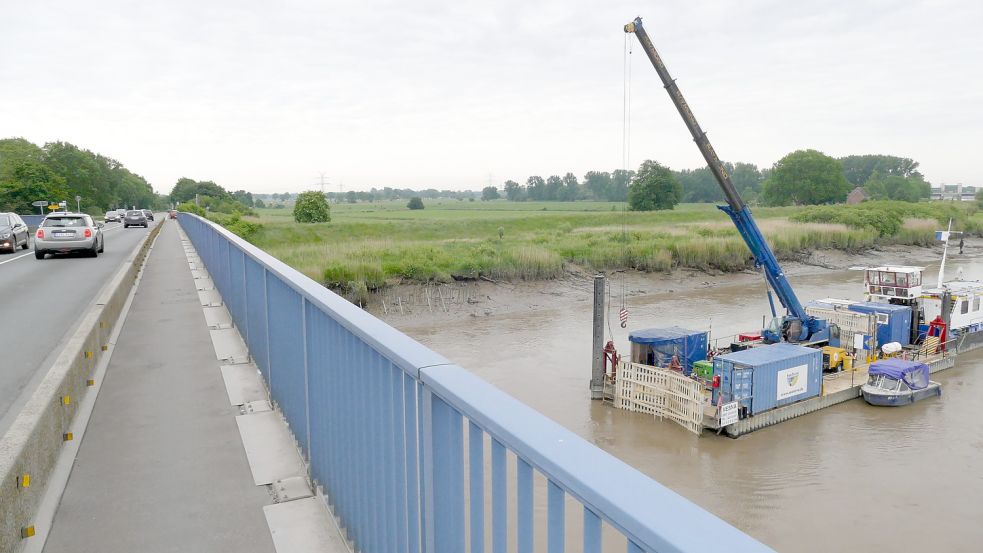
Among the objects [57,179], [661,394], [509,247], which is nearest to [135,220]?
[509,247]

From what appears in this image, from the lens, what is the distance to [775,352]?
21156 mm

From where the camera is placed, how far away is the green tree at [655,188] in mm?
114188

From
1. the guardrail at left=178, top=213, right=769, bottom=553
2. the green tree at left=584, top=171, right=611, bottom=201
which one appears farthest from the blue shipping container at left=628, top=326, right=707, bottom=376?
the green tree at left=584, top=171, right=611, bottom=201

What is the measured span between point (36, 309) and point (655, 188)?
4291 inches

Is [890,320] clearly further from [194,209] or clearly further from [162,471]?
[194,209]

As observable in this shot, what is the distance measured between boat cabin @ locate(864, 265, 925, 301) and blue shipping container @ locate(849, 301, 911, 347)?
71cm

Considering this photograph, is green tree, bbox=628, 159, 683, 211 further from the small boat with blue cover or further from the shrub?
the small boat with blue cover

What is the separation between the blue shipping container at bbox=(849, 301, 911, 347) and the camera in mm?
25469

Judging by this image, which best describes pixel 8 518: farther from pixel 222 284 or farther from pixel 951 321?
pixel 951 321

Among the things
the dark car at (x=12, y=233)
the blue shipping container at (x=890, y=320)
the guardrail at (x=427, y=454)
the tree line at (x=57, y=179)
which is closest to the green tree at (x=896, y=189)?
the blue shipping container at (x=890, y=320)

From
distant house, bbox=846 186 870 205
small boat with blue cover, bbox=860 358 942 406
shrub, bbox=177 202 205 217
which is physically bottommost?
small boat with blue cover, bbox=860 358 942 406

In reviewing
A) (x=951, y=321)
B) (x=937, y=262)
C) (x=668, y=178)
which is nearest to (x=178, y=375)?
(x=951, y=321)

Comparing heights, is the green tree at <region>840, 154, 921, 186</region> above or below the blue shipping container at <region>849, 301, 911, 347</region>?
above

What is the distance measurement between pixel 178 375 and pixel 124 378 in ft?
1.54
